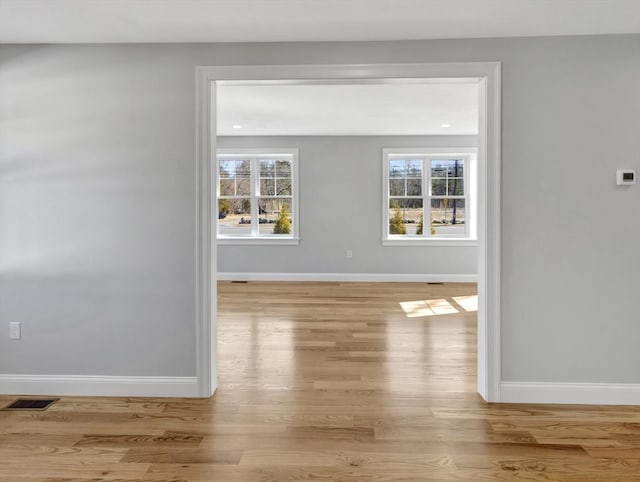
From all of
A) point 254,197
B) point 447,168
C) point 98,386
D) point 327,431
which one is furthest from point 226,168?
point 327,431

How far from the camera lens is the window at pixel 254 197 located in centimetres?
776

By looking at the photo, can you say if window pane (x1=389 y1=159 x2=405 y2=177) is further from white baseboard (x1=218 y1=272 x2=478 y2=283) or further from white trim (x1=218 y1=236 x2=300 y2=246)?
white trim (x1=218 y1=236 x2=300 y2=246)

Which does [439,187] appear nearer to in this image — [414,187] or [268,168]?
[414,187]

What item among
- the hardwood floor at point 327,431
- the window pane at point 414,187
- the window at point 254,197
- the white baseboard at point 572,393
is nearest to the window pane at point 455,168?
the window pane at point 414,187

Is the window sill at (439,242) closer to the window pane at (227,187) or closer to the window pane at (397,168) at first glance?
the window pane at (397,168)

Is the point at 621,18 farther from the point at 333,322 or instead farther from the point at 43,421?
the point at 43,421

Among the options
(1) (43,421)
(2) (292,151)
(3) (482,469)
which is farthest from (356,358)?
(2) (292,151)

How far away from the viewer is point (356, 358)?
3.73 m

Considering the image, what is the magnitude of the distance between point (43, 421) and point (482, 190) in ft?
10.0

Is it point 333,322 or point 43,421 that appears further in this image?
point 333,322

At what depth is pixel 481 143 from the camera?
9.49ft

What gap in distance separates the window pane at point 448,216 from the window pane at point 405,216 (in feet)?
0.88

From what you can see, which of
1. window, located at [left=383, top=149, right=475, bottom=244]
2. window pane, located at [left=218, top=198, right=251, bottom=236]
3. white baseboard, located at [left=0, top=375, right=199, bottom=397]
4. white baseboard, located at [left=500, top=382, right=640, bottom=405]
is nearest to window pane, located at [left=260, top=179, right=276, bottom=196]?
window pane, located at [left=218, top=198, right=251, bottom=236]

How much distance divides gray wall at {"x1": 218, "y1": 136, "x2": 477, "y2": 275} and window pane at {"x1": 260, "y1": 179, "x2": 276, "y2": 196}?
1.91 ft
